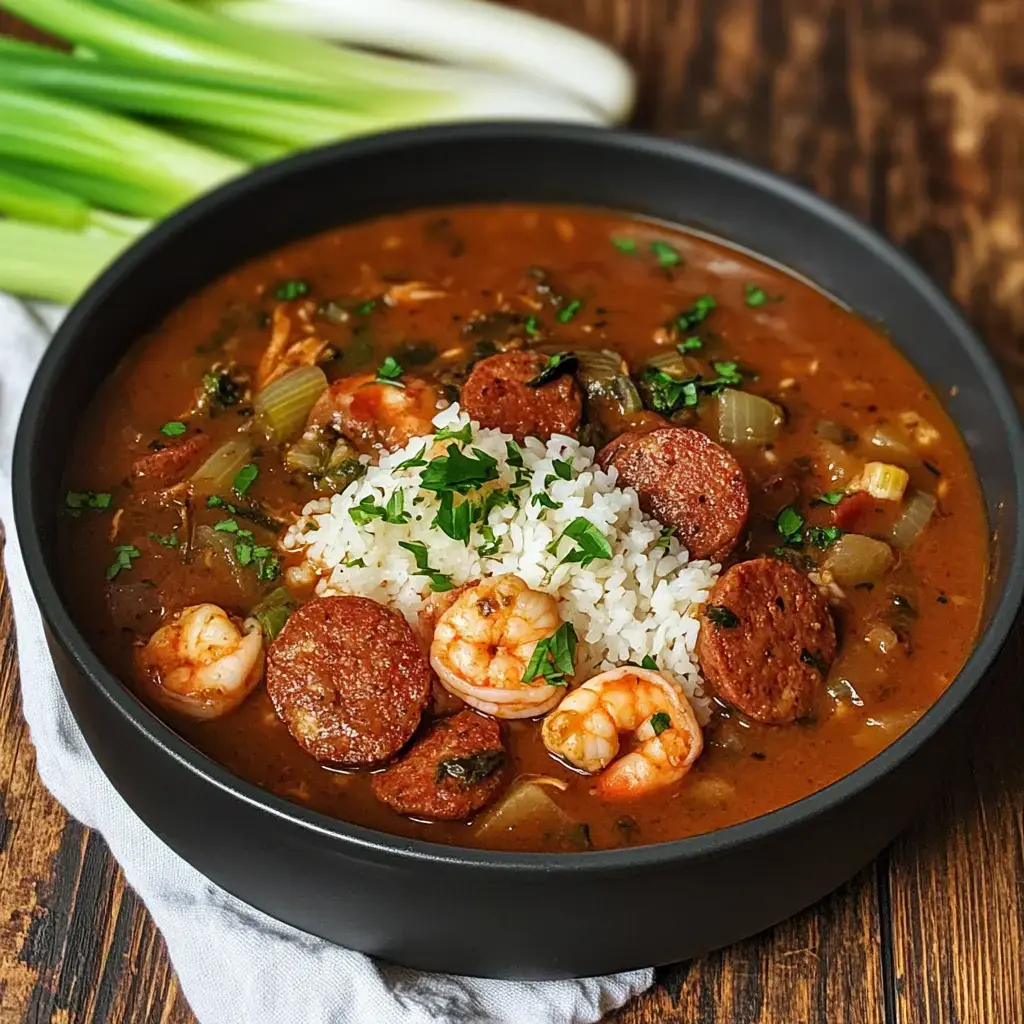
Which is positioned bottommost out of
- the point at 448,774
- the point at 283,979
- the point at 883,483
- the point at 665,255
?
the point at 283,979

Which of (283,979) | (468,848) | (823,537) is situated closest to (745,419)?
(823,537)

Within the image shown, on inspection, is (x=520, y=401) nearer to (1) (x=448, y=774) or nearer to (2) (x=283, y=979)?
(1) (x=448, y=774)

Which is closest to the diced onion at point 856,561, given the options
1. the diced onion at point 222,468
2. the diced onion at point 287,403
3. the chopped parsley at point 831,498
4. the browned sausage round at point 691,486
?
the chopped parsley at point 831,498

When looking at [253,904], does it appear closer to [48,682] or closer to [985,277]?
[48,682]

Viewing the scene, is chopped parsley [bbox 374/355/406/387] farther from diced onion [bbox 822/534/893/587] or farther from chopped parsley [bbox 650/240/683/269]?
diced onion [bbox 822/534/893/587]

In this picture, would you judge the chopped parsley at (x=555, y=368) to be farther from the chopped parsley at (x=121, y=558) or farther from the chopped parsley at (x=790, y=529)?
the chopped parsley at (x=121, y=558)

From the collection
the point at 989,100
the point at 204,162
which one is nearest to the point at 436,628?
the point at 204,162
